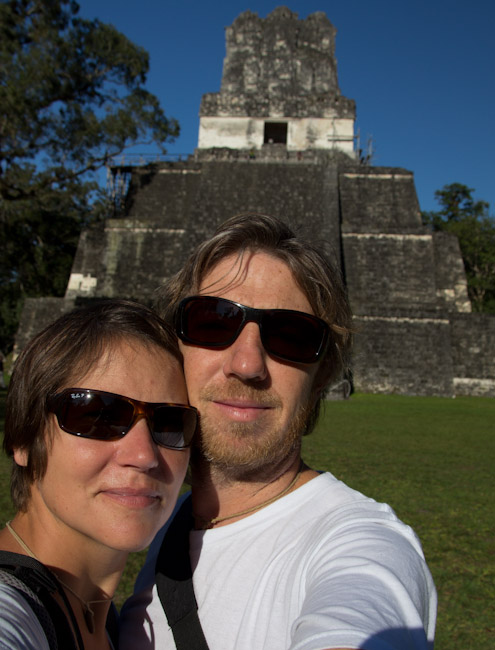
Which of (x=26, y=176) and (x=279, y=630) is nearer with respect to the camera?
(x=279, y=630)

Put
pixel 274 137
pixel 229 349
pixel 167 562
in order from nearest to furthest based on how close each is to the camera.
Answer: pixel 167 562
pixel 229 349
pixel 274 137

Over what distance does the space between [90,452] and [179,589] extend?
1.20ft

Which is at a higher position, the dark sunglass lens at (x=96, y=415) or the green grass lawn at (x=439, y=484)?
the dark sunglass lens at (x=96, y=415)

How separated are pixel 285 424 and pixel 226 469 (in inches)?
7.1

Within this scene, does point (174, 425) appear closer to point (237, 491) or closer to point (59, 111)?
point (237, 491)

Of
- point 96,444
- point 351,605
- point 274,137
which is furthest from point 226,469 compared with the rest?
point 274,137

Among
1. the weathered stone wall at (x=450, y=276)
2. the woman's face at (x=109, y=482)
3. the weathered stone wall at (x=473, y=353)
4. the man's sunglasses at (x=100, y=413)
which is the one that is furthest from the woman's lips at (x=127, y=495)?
the weathered stone wall at (x=450, y=276)

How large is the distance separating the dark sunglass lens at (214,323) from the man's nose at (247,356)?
3 cm

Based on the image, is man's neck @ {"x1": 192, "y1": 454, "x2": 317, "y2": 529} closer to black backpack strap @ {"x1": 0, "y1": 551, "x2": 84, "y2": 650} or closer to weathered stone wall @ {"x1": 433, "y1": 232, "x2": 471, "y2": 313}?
black backpack strap @ {"x1": 0, "y1": 551, "x2": 84, "y2": 650}

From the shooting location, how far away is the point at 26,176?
709 inches

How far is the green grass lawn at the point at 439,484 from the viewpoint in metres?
2.89

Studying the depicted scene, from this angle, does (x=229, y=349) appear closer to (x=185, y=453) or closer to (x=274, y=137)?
(x=185, y=453)

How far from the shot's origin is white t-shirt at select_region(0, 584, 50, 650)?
2.45ft

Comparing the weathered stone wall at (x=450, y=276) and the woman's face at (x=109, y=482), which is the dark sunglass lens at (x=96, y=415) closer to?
the woman's face at (x=109, y=482)
